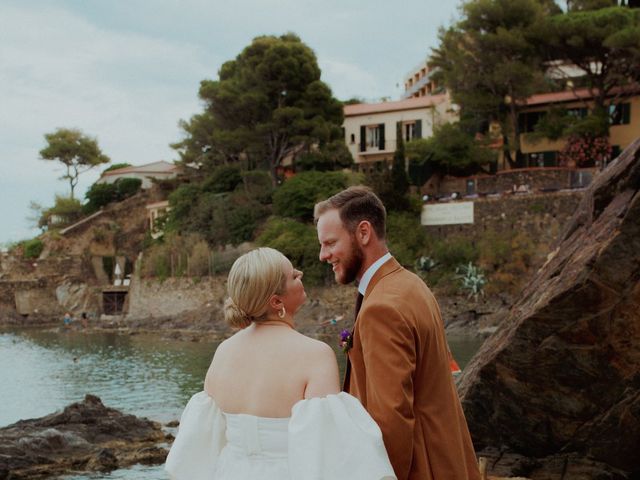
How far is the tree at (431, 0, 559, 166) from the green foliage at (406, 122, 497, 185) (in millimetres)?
1388

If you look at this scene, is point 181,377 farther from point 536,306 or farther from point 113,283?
point 113,283

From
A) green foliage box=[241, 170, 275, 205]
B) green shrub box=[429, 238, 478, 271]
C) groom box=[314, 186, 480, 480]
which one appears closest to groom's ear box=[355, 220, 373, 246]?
groom box=[314, 186, 480, 480]

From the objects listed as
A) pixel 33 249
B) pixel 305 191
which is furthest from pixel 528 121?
pixel 33 249

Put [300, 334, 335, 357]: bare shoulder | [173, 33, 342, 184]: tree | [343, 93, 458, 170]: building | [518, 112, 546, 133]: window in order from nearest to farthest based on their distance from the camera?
1. [300, 334, 335, 357]: bare shoulder
2. [518, 112, 546, 133]: window
3. [173, 33, 342, 184]: tree
4. [343, 93, 458, 170]: building

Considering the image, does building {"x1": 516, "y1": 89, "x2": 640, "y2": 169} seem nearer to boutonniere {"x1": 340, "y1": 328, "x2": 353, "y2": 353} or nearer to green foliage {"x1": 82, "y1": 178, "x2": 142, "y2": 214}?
green foliage {"x1": 82, "y1": 178, "x2": 142, "y2": 214}

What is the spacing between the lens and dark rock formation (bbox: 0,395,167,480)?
13.2 meters

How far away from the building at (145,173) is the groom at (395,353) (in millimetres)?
62620

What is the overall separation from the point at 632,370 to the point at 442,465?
19.3ft

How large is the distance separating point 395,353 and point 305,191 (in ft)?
137

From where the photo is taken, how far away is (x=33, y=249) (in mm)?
62375

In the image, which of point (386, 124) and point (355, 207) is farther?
point (386, 124)

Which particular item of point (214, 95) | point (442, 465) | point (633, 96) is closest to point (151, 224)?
point (214, 95)

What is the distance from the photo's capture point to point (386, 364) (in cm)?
291

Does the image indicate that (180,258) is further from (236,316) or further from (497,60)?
(236,316)
